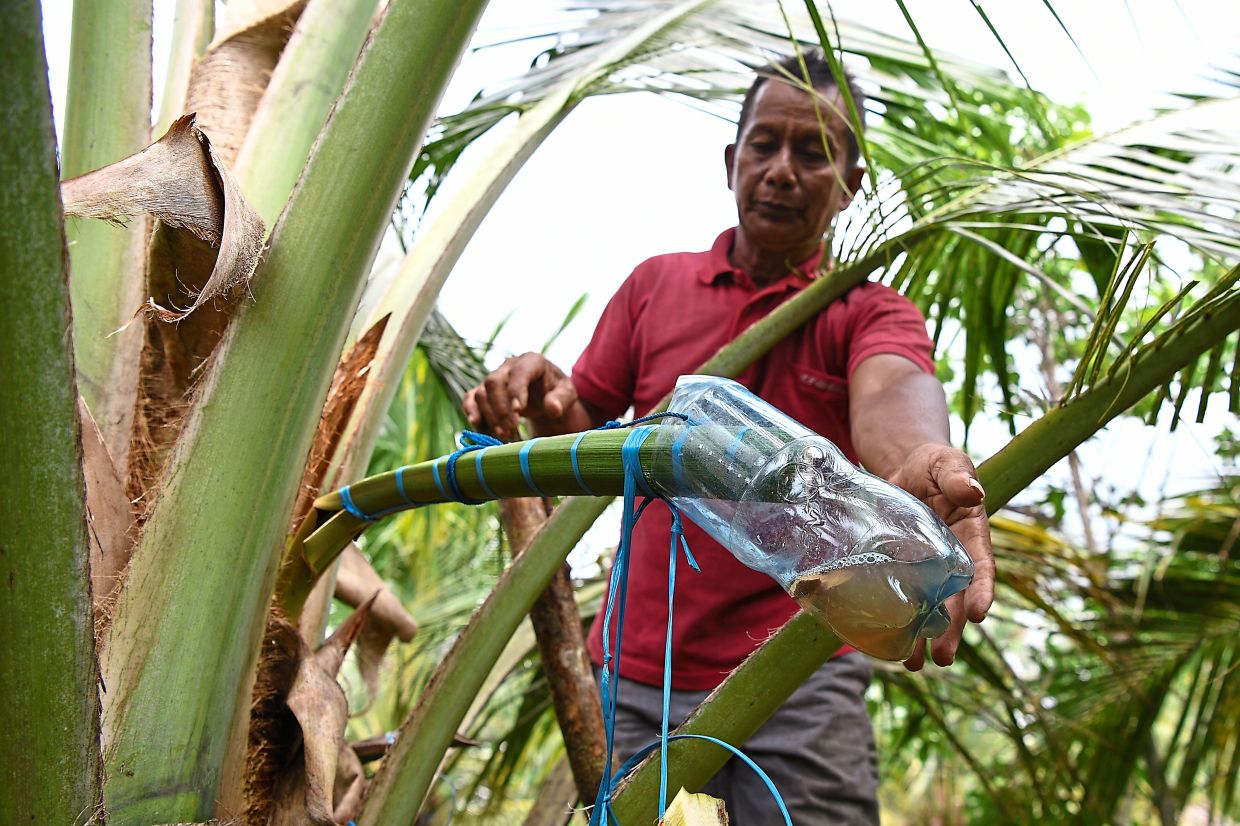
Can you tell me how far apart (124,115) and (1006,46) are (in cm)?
97

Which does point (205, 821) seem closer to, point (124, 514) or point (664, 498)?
point (124, 514)

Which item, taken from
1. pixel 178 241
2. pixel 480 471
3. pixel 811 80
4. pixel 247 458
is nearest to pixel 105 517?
pixel 247 458

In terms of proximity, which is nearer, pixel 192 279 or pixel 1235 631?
pixel 192 279

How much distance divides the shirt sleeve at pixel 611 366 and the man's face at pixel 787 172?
25 centimetres

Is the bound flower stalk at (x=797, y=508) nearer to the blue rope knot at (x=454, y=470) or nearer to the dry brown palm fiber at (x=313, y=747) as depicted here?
the blue rope knot at (x=454, y=470)

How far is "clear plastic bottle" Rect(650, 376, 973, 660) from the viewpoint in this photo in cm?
63

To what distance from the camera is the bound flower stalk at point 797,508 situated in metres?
0.63

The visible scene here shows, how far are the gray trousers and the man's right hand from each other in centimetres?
43

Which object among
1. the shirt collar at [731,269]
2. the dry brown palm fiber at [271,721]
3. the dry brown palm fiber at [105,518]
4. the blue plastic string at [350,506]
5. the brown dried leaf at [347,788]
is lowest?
the brown dried leaf at [347,788]

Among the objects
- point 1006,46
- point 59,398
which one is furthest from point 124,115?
point 1006,46

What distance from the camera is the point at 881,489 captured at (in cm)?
65

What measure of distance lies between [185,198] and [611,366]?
35.0 inches

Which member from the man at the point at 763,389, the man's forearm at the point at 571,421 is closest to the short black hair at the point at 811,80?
the man at the point at 763,389

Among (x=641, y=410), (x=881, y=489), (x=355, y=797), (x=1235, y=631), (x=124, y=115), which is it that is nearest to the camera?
(x=881, y=489)
